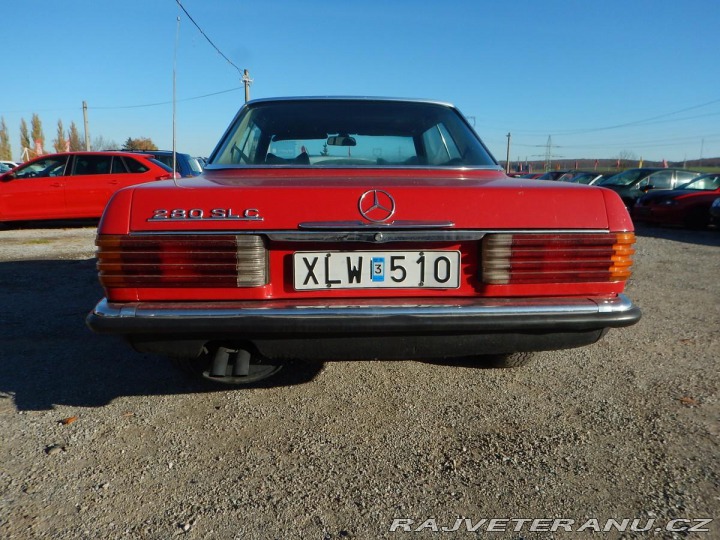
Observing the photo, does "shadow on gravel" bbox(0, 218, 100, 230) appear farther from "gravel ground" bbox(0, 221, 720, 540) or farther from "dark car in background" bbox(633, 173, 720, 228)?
"dark car in background" bbox(633, 173, 720, 228)

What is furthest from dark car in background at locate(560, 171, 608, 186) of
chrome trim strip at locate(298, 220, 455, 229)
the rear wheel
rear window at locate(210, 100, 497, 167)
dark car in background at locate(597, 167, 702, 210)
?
chrome trim strip at locate(298, 220, 455, 229)

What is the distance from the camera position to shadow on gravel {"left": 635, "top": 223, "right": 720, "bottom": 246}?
8852 millimetres

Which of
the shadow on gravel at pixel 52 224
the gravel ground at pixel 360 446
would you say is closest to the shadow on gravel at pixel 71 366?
the gravel ground at pixel 360 446

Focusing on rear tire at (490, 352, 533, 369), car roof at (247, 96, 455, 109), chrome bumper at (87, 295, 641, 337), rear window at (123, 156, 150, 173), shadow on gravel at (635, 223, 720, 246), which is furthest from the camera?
rear window at (123, 156, 150, 173)

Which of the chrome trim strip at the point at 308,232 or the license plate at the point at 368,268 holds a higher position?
the chrome trim strip at the point at 308,232

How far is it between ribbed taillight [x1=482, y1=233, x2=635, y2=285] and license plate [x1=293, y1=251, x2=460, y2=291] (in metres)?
0.16

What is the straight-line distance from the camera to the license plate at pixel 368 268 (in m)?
2.05

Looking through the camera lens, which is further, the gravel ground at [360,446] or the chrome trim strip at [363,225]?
the chrome trim strip at [363,225]

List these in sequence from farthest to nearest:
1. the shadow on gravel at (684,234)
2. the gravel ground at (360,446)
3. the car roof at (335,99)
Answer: the shadow on gravel at (684,234) < the car roof at (335,99) < the gravel ground at (360,446)

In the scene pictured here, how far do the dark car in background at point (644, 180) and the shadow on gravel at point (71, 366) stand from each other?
1234 cm

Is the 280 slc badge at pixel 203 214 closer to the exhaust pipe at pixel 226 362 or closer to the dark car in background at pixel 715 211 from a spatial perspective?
the exhaust pipe at pixel 226 362

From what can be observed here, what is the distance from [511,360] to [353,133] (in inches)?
62.1

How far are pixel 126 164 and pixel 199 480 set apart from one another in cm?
932

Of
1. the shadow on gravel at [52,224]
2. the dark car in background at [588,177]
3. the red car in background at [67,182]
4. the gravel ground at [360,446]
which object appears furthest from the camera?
the dark car in background at [588,177]
